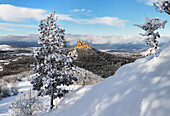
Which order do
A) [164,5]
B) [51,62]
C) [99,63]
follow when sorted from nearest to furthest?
[164,5] < [51,62] < [99,63]

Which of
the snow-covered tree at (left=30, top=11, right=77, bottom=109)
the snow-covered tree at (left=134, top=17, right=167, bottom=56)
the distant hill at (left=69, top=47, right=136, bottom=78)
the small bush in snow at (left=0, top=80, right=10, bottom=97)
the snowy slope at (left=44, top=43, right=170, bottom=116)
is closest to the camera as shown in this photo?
the snowy slope at (left=44, top=43, right=170, bottom=116)

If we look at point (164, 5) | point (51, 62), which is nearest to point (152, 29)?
point (164, 5)

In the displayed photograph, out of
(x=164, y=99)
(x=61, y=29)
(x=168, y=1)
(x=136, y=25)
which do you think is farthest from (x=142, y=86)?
(x=61, y=29)

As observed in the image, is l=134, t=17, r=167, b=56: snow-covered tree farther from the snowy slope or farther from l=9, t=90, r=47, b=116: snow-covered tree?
l=9, t=90, r=47, b=116: snow-covered tree

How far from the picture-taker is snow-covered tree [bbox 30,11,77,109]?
10227 millimetres

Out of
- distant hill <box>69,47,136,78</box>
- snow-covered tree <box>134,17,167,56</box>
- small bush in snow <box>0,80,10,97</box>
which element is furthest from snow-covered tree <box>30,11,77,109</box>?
small bush in snow <box>0,80,10,97</box>

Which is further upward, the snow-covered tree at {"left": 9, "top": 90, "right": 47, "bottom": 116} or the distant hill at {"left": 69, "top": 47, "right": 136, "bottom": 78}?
the snow-covered tree at {"left": 9, "top": 90, "right": 47, "bottom": 116}

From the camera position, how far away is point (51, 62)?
10.6 m

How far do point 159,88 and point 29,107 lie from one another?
428 inches

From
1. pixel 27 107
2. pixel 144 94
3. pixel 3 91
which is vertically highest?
pixel 144 94

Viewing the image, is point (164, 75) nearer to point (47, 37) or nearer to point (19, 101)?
point (47, 37)

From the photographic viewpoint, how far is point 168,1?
3.79 metres

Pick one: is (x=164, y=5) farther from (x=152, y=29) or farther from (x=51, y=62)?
(x=51, y=62)

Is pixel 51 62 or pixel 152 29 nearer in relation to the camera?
pixel 152 29
